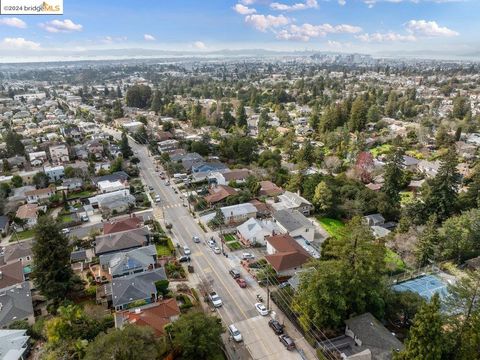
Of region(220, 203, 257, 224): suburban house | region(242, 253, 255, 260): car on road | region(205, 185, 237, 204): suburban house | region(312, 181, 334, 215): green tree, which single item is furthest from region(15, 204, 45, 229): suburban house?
region(312, 181, 334, 215): green tree

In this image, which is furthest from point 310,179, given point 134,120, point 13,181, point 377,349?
point 134,120

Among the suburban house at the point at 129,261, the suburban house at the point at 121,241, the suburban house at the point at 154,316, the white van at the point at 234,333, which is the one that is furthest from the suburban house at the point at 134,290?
the white van at the point at 234,333

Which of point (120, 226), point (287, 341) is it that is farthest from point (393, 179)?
point (120, 226)

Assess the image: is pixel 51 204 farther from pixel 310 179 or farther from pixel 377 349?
pixel 377 349

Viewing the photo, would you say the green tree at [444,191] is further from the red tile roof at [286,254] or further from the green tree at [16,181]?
the green tree at [16,181]

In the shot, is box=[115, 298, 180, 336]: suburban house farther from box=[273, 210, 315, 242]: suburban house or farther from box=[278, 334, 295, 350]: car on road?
box=[273, 210, 315, 242]: suburban house

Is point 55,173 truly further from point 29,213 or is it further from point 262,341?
point 262,341

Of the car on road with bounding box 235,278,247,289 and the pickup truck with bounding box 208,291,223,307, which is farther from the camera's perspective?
the car on road with bounding box 235,278,247,289

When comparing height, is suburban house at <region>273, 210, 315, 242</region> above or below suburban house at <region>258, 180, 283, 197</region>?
below
